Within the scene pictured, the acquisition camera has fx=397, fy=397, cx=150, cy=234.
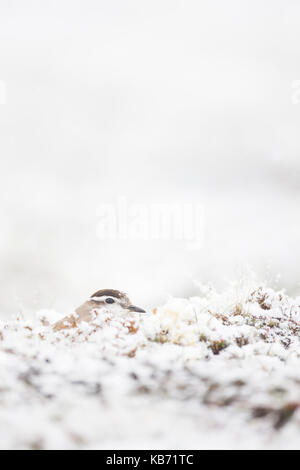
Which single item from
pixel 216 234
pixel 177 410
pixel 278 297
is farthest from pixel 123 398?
pixel 216 234

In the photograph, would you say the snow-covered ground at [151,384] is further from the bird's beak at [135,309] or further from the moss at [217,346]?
the bird's beak at [135,309]

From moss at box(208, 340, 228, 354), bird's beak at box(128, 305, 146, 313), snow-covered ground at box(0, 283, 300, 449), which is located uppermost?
snow-covered ground at box(0, 283, 300, 449)

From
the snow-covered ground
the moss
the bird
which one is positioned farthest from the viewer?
the bird

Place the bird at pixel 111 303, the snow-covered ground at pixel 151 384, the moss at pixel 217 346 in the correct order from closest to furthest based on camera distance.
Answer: the snow-covered ground at pixel 151 384 < the moss at pixel 217 346 < the bird at pixel 111 303

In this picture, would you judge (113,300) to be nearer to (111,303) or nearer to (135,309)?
Answer: (111,303)

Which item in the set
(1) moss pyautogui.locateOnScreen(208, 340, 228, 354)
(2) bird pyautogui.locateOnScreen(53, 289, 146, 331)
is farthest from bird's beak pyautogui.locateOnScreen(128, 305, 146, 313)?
(1) moss pyautogui.locateOnScreen(208, 340, 228, 354)

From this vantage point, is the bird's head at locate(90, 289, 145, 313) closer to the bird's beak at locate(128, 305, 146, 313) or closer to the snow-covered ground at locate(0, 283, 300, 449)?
the bird's beak at locate(128, 305, 146, 313)

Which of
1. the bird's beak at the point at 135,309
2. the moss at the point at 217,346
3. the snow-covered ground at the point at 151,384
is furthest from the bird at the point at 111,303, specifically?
the moss at the point at 217,346
